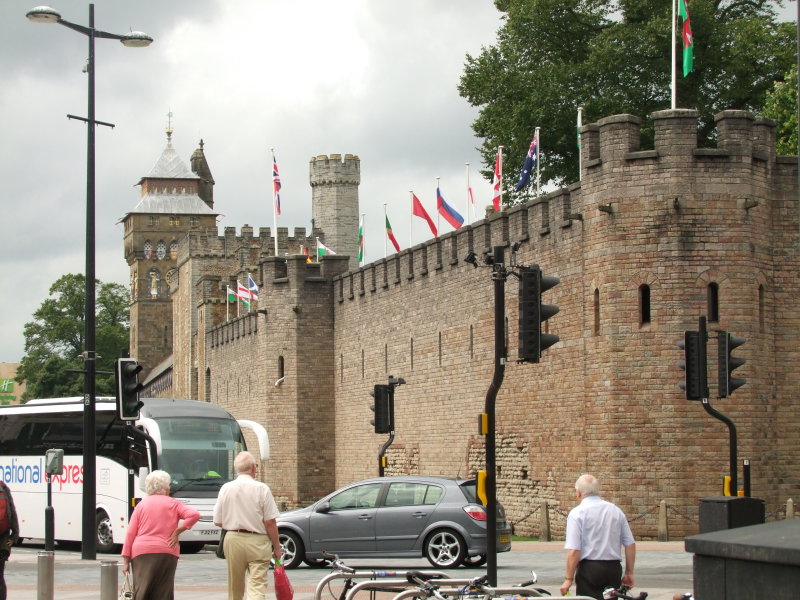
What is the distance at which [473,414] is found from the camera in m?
34.7

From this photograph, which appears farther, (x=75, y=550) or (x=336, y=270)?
(x=336, y=270)

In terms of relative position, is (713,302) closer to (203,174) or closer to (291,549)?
(291,549)

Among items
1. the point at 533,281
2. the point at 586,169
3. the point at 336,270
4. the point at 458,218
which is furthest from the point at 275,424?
the point at 533,281

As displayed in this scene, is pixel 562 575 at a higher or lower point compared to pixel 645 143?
lower

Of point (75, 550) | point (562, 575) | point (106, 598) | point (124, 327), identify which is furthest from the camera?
point (124, 327)

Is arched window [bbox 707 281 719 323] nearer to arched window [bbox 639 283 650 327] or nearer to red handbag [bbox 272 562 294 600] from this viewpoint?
arched window [bbox 639 283 650 327]

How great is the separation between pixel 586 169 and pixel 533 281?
1200 centimetres

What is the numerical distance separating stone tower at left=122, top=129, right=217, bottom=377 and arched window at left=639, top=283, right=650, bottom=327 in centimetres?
7070

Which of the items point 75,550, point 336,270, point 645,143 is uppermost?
point 645,143

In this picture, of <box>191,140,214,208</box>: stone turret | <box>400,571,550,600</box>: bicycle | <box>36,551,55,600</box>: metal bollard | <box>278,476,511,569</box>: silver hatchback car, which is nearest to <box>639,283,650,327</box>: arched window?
<box>278,476,511,569</box>: silver hatchback car

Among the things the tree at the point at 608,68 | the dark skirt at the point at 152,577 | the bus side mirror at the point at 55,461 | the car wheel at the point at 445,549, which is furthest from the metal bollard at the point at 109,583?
the tree at the point at 608,68

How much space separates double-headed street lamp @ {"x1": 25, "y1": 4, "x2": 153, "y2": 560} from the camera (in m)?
23.2

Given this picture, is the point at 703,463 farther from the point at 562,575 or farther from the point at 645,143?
the point at 645,143

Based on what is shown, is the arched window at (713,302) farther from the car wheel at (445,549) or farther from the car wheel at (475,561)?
the car wheel at (445,549)
